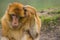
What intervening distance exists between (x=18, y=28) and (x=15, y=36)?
282 mm

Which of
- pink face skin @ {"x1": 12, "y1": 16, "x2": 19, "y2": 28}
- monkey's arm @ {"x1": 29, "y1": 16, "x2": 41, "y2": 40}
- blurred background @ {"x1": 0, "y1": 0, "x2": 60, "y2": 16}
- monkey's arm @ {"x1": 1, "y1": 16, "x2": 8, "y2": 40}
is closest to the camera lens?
pink face skin @ {"x1": 12, "y1": 16, "x2": 19, "y2": 28}

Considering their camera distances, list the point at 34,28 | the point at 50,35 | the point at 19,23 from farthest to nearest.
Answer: the point at 50,35, the point at 34,28, the point at 19,23

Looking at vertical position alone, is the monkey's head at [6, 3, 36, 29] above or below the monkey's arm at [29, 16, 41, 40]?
above

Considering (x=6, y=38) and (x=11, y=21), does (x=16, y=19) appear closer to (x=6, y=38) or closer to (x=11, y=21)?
(x=11, y=21)

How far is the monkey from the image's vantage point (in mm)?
7051

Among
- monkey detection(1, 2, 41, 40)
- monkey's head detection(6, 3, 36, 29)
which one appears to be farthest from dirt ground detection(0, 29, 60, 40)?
monkey's head detection(6, 3, 36, 29)

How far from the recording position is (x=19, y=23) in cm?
719

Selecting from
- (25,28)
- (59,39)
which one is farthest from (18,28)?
(59,39)

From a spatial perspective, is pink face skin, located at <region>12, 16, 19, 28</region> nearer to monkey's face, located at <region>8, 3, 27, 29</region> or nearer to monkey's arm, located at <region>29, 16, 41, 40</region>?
monkey's face, located at <region>8, 3, 27, 29</region>

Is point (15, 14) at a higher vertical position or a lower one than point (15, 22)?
higher

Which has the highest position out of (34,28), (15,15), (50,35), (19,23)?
(15,15)

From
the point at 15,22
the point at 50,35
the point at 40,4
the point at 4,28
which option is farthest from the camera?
the point at 40,4

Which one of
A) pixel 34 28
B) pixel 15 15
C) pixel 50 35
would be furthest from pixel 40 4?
pixel 15 15

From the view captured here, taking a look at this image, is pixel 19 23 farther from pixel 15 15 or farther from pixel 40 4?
pixel 40 4
